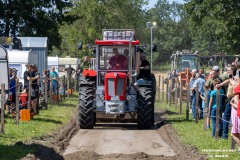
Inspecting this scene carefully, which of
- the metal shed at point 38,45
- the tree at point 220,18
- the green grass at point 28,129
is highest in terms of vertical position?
the tree at point 220,18

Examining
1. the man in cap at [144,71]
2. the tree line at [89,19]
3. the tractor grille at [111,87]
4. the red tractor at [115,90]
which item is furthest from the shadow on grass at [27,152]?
the tree line at [89,19]

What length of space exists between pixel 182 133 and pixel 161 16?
15238 cm

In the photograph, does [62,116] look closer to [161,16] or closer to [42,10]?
[42,10]

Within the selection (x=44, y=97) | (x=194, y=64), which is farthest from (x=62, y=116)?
(x=194, y=64)

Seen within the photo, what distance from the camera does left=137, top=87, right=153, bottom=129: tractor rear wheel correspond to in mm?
20500

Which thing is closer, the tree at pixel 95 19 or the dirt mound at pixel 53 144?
the dirt mound at pixel 53 144

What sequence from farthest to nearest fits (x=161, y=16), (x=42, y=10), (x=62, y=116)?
(x=161, y=16)
(x=42, y=10)
(x=62, y=116)

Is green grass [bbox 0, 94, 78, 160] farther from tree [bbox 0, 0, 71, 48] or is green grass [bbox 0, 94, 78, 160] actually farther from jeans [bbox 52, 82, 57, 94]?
tree [bbox 0, 0, 71, 48]

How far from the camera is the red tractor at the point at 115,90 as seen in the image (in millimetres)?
20500

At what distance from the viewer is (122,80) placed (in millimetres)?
20625

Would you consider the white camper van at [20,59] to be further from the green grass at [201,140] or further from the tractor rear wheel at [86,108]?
the tractor rear wheel at [86,108]

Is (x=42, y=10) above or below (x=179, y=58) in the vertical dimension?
above

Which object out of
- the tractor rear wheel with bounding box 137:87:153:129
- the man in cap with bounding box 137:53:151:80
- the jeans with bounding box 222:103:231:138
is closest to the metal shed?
the man in cap with bounding box 137:53:151:80

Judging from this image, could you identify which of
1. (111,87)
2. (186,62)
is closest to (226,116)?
(111,87)
